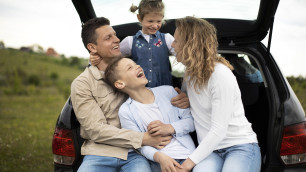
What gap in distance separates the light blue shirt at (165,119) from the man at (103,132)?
2.1 inches

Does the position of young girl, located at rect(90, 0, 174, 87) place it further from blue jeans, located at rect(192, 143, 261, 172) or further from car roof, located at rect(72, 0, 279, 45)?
blue jeans, located at rect(192, 143, 261, 172)

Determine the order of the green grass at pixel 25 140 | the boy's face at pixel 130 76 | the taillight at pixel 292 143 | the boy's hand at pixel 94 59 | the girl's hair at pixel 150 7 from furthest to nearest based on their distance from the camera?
the green grass at pixel 25 140
the girl's hair at pixel 150 7
the boy's hand at pixel 94 59
the boy's face at pixel 130 76
the taillight at pixel 292 143

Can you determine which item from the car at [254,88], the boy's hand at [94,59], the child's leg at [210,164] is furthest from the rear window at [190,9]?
the child's leg at [210,164]

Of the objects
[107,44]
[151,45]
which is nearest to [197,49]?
[107,44]

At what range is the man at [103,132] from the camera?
189 cm

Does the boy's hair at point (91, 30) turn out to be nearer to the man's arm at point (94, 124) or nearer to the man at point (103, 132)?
the man at point (103, 132)

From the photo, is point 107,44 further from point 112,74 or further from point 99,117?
point 99,117

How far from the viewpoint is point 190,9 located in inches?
103

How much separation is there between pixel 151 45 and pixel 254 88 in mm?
952

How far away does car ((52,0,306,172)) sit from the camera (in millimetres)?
1861

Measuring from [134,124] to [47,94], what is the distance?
14305mm

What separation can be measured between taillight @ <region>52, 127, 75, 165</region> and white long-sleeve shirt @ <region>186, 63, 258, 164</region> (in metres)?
0.82

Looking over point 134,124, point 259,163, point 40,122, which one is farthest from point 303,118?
point 40,122

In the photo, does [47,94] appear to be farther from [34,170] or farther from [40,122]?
[34,170]
